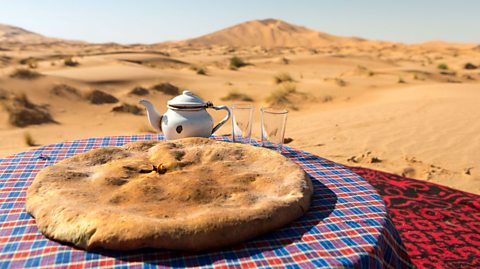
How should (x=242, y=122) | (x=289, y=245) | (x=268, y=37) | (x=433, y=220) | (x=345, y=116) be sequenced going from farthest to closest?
(x=268, y=37), (x=345, y=116), (x=433, y=220), (x=242, y=122), (x=289, y=245)

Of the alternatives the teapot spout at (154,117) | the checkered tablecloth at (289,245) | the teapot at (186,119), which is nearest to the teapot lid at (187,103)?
the teapot at (186,119)

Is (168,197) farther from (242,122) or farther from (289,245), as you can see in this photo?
(242,122)

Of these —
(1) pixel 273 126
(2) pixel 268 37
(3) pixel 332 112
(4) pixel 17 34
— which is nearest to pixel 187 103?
(1) pixel 273 126

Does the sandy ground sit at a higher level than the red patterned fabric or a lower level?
lower

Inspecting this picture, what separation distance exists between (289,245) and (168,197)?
449mm

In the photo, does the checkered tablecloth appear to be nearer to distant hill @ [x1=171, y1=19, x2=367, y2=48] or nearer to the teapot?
the teapot

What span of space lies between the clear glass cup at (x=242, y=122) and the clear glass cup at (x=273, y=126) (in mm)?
97

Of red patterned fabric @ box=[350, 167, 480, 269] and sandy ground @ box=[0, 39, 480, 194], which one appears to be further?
sandy ground @ box=[0, 39, 480, 194]

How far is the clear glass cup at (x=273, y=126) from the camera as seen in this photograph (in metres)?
2.02

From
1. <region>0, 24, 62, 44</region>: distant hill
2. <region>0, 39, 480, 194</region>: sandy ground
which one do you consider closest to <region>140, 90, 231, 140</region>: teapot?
<region>0, 39, 480, 194</region>: sandy ground

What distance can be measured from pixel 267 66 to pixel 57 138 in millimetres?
15365

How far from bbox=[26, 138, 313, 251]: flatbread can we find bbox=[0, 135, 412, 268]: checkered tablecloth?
0.03m

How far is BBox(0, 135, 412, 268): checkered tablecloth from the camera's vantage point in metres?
1.09

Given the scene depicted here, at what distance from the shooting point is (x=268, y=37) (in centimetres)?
6756
